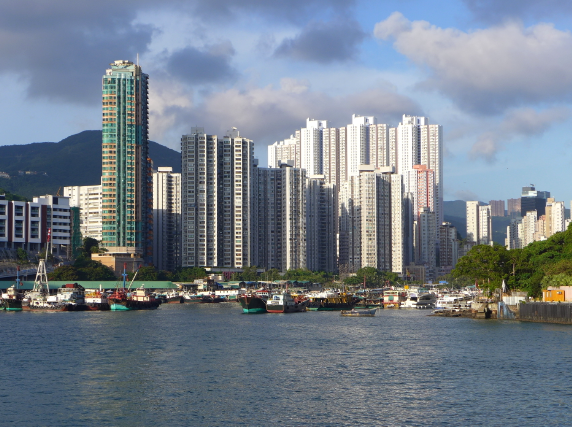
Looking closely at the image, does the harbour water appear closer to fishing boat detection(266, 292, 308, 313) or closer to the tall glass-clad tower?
fishing boat detection(266, 292, 308, 313)

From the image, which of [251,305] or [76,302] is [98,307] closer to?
[76,302]

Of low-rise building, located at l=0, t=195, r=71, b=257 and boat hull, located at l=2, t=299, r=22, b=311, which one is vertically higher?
low-rise building, located at l=0, t=195, r=71, b=257

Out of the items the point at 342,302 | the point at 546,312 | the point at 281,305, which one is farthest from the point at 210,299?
the point at 546,312

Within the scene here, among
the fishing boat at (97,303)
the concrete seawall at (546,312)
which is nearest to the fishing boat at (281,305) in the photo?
the fishing boat at (97,303)

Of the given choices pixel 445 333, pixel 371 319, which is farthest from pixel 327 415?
pixel 371 319

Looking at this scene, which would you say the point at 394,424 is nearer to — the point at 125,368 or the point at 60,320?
the point at 125,368

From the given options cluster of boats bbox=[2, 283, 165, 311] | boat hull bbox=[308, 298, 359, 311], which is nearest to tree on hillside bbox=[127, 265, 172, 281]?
cluster of boats bbox=[2, 283, 165, 311]

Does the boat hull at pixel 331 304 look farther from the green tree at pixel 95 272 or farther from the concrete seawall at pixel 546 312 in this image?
the green tree at pixel 95 272
